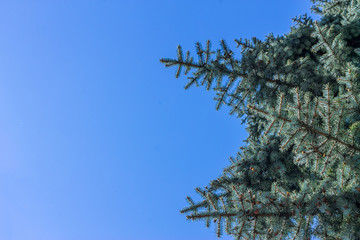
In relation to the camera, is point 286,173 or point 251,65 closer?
point 251,65

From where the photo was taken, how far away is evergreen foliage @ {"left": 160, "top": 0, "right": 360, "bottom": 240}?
327 cm

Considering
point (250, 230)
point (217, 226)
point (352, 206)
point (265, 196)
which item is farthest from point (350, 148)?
point (217, 226)

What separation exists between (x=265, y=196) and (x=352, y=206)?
979mm

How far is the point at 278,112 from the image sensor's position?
3.55m

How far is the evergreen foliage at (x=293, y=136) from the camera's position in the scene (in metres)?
3.27

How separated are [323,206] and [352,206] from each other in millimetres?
394

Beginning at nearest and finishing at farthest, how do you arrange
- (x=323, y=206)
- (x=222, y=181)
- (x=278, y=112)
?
(x=323, y=206), (x=278, y=112), (x=222, y=181)

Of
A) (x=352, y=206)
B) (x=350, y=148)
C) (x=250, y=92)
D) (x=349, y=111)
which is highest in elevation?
(x=250, y=92)

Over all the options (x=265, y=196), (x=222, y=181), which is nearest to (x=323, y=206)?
(x=265, y=196)

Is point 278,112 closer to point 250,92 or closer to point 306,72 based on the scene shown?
point 250,92

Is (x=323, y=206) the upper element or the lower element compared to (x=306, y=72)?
lower

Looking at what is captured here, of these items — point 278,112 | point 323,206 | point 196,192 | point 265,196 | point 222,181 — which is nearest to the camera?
point 323,206

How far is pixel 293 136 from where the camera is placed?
3361 mm

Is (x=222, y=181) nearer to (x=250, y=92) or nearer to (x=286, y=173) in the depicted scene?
(x=286, y=173)
